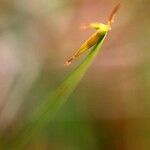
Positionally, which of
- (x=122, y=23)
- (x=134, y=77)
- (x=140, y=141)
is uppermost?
(x=122, y=23)

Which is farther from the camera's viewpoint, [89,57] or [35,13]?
[35,13]

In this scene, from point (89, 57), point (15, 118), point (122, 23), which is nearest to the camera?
point (89, 57)

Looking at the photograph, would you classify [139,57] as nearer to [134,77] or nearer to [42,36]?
[134,77]

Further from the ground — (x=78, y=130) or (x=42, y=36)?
(x=42, y=36)

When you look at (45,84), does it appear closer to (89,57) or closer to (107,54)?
(107,54)

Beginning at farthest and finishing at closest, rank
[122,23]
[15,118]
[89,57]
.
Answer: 1. [122,23]
2. [15,118]
3. [89,57]

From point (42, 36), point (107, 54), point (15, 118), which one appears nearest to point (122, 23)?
point (107, 54)
